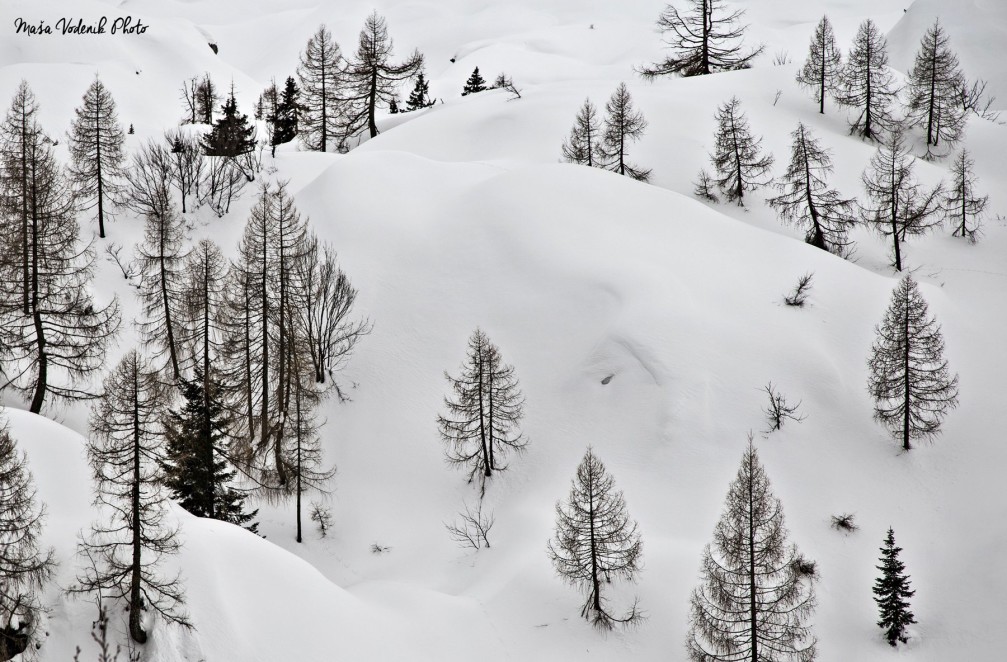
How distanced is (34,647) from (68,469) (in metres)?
5.72

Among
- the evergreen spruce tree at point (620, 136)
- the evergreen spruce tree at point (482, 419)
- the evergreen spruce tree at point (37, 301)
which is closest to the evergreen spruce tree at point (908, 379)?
the evergreen spruce tree at point (482, 419)

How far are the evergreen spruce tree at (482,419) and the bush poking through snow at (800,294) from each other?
47.2 ft

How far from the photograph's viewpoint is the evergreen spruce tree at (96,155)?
41812 millimetres

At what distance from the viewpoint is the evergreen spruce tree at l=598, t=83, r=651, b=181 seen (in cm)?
4744

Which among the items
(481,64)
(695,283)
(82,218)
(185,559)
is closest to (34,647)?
(185,559)

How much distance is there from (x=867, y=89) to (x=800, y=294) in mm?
25325

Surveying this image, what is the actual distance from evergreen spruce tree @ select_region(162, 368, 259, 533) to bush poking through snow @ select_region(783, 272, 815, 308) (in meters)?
26.7

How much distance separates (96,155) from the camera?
43.3 meters

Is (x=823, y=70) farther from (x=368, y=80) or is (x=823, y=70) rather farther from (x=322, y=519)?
(x=322, y=519)

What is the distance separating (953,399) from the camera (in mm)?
30578

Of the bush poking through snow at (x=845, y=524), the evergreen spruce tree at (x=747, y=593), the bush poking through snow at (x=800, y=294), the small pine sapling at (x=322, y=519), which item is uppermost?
the bush poking through snow at (x=800, y=294)

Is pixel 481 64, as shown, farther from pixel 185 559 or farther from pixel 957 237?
pixel 185 559

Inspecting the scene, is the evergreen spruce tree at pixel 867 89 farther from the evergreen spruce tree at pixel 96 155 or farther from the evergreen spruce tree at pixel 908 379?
the evergreen spruce tree at pixel 96 155

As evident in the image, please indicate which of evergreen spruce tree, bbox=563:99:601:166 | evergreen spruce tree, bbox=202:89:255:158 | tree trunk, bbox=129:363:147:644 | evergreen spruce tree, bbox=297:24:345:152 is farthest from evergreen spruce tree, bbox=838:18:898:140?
tree trunk, bbox=129:363:147:644
